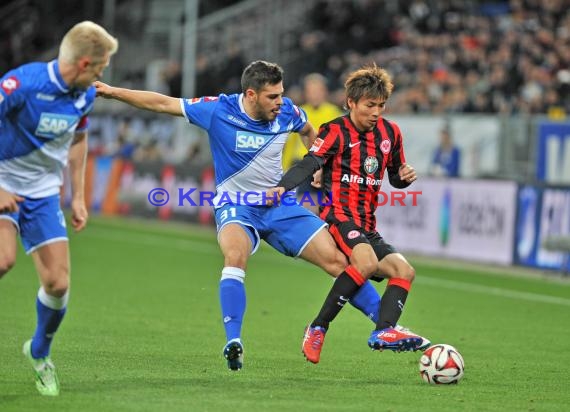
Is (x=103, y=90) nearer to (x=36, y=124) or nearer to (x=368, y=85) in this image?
(x=36, y=124)

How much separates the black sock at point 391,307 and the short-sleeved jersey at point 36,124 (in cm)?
259

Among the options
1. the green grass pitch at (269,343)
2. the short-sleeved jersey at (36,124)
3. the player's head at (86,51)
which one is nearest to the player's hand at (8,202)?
the short-sleeved jersey at (36,124)

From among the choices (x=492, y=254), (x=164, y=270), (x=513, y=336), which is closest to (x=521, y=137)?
(x=492, y=254)

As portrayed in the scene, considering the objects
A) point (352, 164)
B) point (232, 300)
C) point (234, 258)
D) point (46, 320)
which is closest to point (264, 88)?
point (352, 164)

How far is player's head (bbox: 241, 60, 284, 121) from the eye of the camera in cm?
848

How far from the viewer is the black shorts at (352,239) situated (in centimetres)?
874

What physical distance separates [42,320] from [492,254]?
12.1 meters

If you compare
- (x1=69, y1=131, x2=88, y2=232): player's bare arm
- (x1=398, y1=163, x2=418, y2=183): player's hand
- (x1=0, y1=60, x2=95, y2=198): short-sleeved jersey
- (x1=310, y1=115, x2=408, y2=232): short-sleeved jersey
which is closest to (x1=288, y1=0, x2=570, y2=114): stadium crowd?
(x1=398, y1=163, x2=418, y2=183): player's hand

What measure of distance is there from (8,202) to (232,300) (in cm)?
197

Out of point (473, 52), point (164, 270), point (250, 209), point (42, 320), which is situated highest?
point (473, 52)

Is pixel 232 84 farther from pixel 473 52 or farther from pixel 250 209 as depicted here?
pixel 250 209

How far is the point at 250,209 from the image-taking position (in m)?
8.72

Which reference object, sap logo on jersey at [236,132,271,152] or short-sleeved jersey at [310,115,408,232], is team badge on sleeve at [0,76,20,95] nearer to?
sap logo on jersey at [236,132,271,152]

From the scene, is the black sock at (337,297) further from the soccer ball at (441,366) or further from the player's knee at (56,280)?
the player's knee at (56,280)
